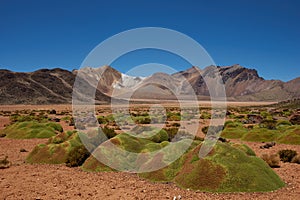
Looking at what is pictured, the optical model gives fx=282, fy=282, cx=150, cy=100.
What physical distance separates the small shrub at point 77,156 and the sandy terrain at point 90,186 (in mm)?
420

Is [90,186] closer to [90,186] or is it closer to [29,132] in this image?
[90,186]

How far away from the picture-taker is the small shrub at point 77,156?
12.5m

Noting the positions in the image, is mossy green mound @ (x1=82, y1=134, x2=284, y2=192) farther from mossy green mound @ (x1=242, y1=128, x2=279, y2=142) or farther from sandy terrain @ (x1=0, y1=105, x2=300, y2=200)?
mossy green mound @ (x1=242, y1=128, x2=279, y2=142)

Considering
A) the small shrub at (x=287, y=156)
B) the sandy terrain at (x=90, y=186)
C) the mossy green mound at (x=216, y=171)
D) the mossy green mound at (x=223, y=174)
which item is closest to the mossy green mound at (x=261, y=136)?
the small shrub at (x=287, y=156)

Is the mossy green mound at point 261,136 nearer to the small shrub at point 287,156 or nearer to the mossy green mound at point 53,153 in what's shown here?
the small shrub at point 287,156

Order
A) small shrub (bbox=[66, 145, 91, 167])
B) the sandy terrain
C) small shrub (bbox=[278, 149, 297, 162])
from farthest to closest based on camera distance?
small shrub (bbox=[278, 149, 297, 162]) → small shrub (bbox=[66, 145, 91, 167]) → the sandy terrain

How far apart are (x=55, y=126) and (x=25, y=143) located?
6.88 m

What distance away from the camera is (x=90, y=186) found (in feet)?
32.3

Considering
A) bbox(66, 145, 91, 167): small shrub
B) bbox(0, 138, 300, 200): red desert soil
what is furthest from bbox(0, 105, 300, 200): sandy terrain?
bbox(66, 145, 91, 167): small shrub

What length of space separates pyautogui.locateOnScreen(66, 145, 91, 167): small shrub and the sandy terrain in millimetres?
420

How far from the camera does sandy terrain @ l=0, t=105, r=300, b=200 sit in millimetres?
8773

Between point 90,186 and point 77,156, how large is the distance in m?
3.31

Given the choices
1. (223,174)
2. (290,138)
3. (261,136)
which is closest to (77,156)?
(223,174)

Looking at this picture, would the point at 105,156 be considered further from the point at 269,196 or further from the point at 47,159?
the point at 269,196
